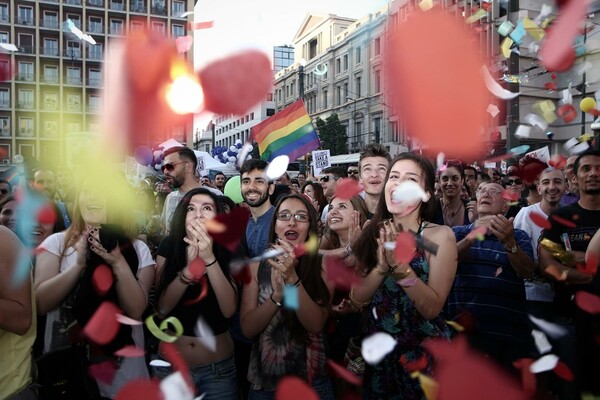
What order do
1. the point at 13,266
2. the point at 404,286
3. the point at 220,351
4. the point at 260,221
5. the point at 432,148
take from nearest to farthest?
1. the point at 13,266
2. the point at 404,286
3. the point at 220,351
4. the point at 432,148
5. the point at 260,221

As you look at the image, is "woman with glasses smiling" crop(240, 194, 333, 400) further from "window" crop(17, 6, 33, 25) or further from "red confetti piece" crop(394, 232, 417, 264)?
"window" crop(17, 6, 33, 25)

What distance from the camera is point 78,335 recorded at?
2277 millimetres

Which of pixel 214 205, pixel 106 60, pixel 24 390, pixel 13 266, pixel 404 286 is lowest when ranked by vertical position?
pixel 24 390

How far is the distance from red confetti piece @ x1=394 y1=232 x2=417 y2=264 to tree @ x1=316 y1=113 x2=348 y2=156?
77.6 feet

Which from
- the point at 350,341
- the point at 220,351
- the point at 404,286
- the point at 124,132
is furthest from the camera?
the point at 350,341

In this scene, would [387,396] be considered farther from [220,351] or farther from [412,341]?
[220,351]

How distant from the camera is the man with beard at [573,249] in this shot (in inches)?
95.6

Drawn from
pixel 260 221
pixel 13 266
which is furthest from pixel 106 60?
pixel 260 221

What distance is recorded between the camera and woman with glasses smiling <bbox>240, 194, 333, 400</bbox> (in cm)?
209

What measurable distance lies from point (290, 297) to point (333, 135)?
23.9 meters

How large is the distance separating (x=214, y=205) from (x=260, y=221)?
3.14 feet

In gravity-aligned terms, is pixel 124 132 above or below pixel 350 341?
above

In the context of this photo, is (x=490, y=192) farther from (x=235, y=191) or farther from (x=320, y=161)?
(x=320, y=161)

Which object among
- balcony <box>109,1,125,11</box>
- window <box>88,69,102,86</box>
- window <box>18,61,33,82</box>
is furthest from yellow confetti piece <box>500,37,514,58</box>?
balcony <box>109,1,125,11</box>
